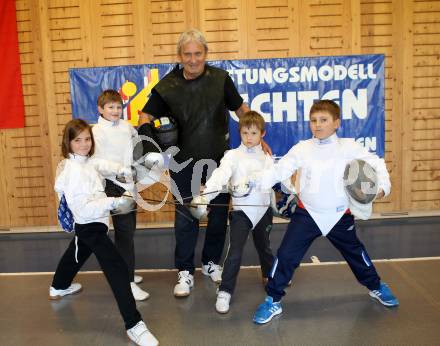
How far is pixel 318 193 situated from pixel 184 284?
44.2 inches

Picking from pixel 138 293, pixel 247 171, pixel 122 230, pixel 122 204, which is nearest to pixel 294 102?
pixel 247 171

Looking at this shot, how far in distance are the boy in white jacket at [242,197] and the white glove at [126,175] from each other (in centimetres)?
53

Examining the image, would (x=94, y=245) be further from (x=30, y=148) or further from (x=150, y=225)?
(x=30, y=148)

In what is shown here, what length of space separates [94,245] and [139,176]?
23.9 inches

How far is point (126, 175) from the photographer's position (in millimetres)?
2904

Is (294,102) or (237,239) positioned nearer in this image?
(237,239)

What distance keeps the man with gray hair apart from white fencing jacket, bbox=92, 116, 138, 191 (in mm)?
128

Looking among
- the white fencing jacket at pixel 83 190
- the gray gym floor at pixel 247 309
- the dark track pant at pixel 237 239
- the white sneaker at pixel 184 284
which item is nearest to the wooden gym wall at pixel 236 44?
the gray gym floor at pixel 247 309

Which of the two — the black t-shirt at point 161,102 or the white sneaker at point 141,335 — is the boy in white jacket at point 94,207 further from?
the black t-shirt at point 161,102

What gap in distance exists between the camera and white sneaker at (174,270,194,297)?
10.1 ft

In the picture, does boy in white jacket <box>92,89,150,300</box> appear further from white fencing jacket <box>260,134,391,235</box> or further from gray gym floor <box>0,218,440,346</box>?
white fencing jacket <box>260,134,391,235</box>

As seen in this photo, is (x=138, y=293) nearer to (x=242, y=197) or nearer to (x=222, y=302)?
(x=222, y=302)

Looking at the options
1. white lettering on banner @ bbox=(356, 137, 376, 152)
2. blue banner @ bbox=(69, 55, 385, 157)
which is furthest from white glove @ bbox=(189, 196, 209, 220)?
white lettering on banner @ bbox=(356, 137, 376, 152)

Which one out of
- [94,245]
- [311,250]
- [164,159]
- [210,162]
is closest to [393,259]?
[311,250]
